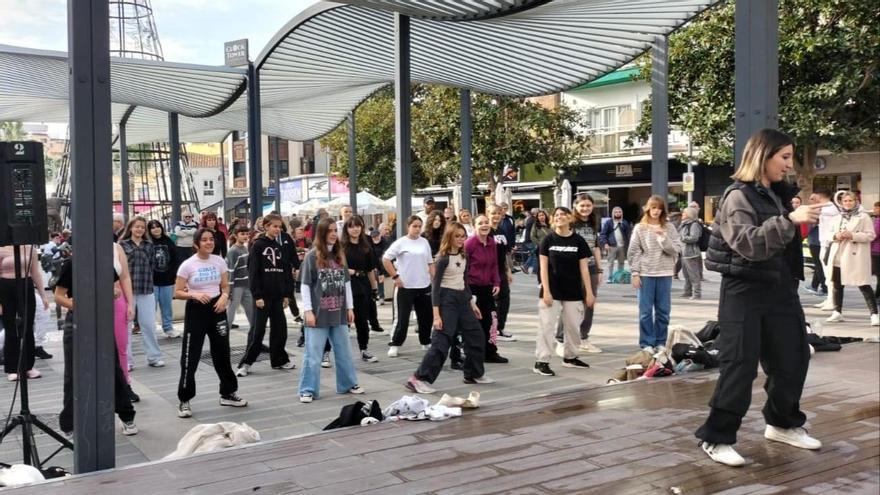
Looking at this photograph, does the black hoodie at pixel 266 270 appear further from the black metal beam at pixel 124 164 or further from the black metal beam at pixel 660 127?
the black metal beam at pixel 124 164

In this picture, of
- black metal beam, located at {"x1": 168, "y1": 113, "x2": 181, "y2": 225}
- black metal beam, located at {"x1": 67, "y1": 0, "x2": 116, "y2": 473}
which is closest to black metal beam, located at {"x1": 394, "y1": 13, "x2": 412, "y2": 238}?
black metal beam, located at {"x1": 67, "y1": 0, "x2": 116, "y2": 473}

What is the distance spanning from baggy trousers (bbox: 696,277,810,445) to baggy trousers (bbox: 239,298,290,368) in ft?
17.4

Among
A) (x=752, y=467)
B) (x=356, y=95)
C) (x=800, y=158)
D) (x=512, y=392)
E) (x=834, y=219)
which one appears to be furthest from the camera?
(x=800, y=158)

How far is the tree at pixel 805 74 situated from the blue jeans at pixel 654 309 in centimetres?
1143

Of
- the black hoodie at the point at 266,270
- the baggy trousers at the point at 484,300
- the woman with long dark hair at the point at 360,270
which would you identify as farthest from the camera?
the woman with long dark hair at the point at 360,270

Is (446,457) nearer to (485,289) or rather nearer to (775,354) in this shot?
(775,354)

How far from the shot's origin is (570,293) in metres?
8.05

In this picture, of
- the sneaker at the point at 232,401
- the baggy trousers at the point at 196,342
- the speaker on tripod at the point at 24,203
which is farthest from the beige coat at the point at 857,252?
the speaker on tripod at the point at 24,203

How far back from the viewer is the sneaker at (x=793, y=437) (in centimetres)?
439

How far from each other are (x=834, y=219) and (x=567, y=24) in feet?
16.1

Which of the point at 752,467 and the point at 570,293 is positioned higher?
the point at 570,293

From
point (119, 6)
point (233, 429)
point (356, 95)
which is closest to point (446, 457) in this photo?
point (233, 429)

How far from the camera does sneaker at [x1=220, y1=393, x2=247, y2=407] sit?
23.1ft

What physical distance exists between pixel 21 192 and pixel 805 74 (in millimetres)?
19557
